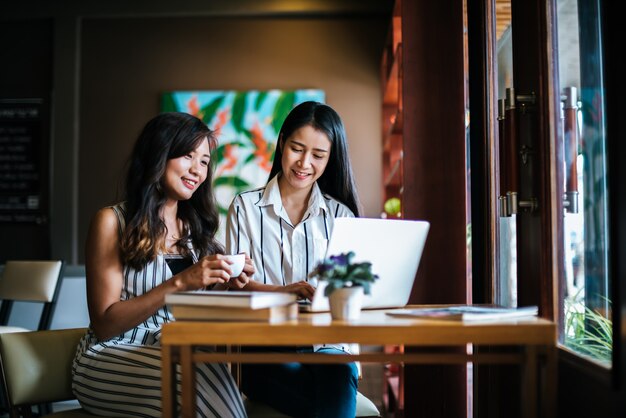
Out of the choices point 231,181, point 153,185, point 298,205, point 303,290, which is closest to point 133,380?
point 303,290

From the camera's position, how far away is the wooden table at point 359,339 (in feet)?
4.11

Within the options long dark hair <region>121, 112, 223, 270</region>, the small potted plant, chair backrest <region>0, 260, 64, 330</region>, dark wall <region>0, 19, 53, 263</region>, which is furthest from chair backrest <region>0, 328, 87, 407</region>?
dark wall <region>0, 19, 53, 263</region>

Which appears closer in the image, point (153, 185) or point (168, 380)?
point (168, 380)

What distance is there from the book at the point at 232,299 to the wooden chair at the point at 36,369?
526 millimetres

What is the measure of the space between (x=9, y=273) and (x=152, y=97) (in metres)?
1.91

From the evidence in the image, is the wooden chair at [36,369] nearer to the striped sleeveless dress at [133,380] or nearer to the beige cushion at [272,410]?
the striped sleeveless dress at [133,380]

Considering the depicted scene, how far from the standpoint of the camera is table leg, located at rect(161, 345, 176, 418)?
1.29 metres

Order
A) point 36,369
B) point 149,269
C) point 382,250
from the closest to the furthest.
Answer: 1. point 382,250
2. point 36,369
3. point 149,269

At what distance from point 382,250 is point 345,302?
0.83ft

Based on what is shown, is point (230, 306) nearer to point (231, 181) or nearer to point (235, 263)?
point (235, 263)

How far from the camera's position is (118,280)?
1.81 metres

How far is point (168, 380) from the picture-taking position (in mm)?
1299

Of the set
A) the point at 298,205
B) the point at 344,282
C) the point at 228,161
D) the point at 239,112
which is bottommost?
the point at 344,282

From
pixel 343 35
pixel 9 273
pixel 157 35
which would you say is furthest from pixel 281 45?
pixel 9 273
